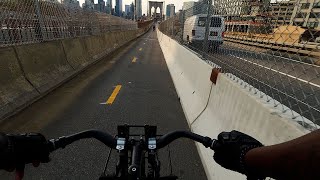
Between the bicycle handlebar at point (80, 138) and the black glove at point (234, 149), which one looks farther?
the bicycle handlebar at point (80, 138)

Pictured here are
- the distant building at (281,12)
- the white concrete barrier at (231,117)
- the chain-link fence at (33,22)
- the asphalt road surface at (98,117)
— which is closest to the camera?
the white concrete barrier at (231,117)

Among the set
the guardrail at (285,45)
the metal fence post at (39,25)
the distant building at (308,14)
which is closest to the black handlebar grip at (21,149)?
the distant building at (308,14)

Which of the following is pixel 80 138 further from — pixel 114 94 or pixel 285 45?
pixel 114 94

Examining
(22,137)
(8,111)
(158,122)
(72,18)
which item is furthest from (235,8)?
(72,18)

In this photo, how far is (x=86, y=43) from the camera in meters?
13.4

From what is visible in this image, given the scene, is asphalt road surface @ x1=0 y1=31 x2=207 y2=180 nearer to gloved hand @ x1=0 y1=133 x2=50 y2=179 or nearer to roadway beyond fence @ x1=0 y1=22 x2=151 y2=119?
roadway beyond fence @ x1=0 y1=22 x2=151 y2=119

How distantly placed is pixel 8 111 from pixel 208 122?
4.16 metres

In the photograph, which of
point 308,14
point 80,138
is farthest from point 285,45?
point 80,138

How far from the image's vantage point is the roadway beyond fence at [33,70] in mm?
5964

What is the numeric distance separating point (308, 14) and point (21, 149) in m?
2.77

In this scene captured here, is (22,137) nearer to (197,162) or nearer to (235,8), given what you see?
(197,162)

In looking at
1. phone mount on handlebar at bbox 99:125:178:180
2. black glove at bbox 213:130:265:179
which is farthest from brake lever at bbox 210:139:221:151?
phone mount on handlebar at bbox 99:125:178:180

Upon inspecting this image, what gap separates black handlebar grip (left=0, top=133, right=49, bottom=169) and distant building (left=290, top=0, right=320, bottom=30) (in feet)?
8.60

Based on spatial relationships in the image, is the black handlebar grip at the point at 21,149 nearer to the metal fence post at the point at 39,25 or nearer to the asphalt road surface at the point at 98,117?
the asphalt road surface at the point at 98,117
